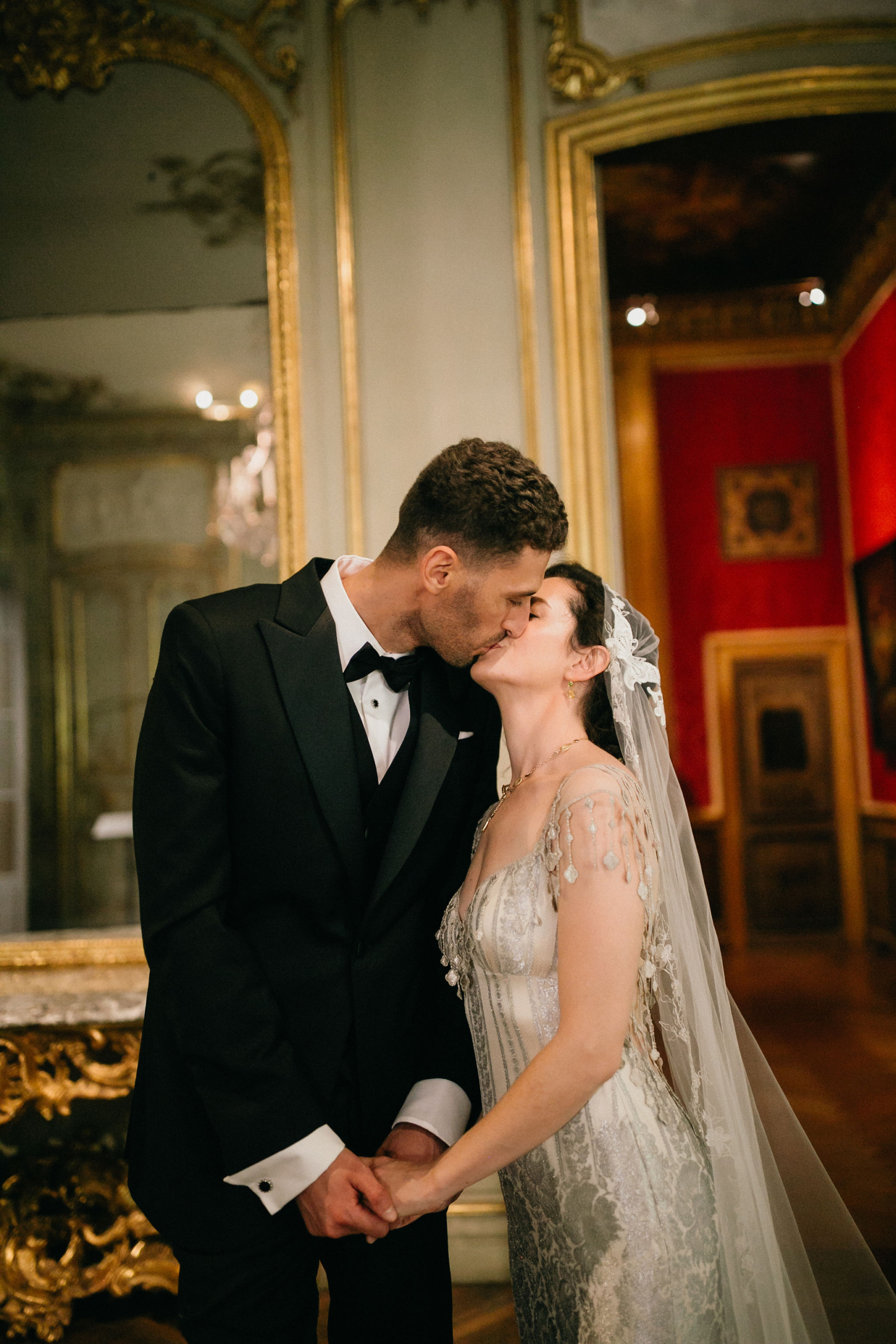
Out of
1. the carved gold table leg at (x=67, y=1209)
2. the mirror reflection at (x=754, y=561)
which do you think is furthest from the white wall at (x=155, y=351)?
the mirror reflection at (x=754, y=561)

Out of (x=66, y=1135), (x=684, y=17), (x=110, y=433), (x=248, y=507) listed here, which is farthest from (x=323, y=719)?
(x=684, y=17)

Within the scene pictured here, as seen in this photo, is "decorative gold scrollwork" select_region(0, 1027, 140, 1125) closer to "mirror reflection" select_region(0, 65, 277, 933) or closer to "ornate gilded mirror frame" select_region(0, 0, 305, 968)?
"mirror reflection" select_region(0, 65, 277, 933)

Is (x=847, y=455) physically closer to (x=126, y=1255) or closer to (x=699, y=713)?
(x=699, y=713)

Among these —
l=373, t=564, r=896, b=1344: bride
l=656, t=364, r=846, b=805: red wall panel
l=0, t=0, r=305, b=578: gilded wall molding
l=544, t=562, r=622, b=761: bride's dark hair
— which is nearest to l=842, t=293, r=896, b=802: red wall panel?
l=656, t=364, r=846, b=805: red wall panel

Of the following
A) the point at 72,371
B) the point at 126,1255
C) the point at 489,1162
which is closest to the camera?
the point at 489,1162

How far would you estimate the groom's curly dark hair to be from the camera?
60.7 inches

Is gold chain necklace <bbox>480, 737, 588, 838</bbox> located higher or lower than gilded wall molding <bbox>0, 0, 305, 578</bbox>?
lower

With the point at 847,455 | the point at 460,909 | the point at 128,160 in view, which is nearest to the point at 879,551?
the point at 847,455

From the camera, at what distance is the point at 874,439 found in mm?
6922

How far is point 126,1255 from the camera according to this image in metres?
2.60

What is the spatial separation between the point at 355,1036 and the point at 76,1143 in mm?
1812

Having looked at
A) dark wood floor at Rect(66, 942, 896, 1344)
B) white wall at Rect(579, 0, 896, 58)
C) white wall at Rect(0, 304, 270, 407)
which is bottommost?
dark wood floor at Rect(66, 942, 896, 1344)

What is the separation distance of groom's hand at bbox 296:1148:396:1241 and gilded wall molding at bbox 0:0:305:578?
1.90 metres

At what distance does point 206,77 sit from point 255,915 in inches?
110
